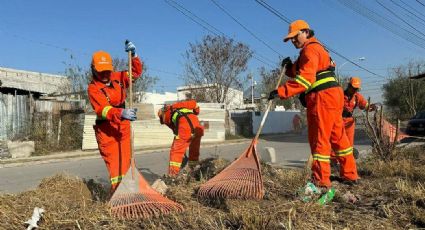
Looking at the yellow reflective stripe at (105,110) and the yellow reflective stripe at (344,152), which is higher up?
the yellow reflective stripe at (105,110)

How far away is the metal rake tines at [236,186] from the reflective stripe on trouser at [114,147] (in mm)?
1203

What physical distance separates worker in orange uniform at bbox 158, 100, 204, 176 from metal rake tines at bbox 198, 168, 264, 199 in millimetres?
2215

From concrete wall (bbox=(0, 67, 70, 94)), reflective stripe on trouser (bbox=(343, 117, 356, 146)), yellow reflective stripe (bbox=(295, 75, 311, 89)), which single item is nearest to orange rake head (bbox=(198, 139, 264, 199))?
yellow reflective stripe (bbox=(295, 75, 311, 89))

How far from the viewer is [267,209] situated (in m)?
4.00

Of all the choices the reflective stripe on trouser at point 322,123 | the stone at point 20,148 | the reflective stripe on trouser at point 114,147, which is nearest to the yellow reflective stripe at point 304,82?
the reflective stripe on trouser at point 322,123

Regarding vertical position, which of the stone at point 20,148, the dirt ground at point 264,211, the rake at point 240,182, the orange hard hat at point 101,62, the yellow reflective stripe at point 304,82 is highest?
the orange hard hat at point 101,62

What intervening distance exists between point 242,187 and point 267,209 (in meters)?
0.80

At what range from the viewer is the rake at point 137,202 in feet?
13.7

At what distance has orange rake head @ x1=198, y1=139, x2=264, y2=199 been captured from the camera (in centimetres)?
466

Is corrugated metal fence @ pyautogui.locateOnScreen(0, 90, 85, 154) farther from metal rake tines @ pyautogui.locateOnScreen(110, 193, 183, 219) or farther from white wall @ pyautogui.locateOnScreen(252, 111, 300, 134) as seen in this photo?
metal rake tines @ pyautogui.locateOnScreen(110, 193, 183, 219)

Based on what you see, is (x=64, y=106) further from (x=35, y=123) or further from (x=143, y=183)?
(x=143, y=183)

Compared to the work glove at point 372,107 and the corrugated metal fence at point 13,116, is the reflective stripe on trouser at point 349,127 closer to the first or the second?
the work glove at point 372,107

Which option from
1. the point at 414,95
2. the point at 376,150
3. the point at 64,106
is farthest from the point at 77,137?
the point at 414,95

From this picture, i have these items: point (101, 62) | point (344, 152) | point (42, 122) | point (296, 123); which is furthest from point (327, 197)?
point (296, 123)
